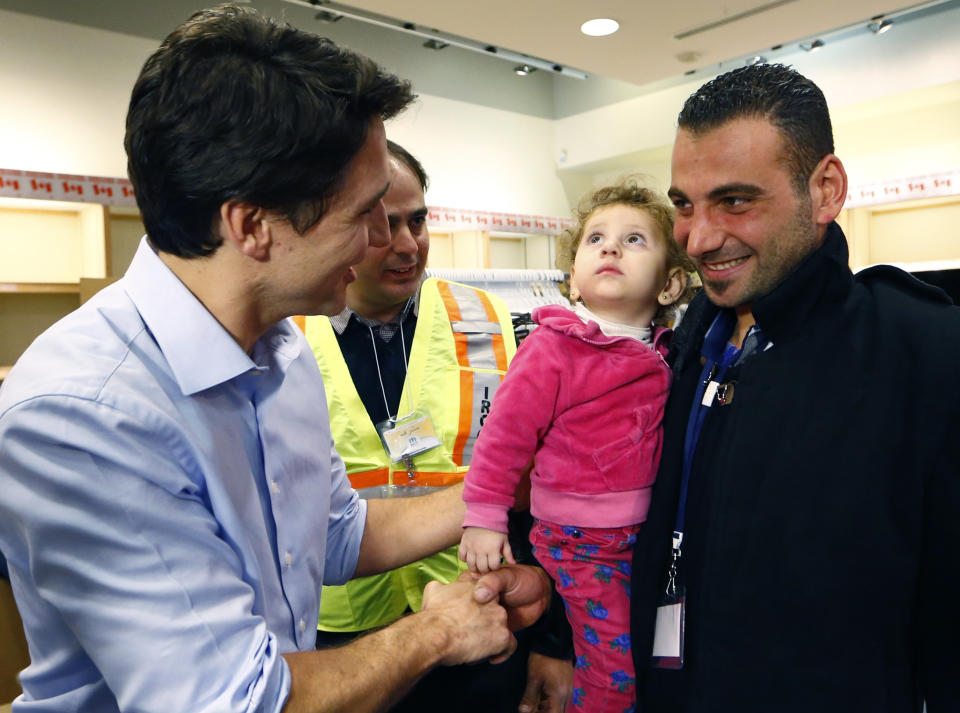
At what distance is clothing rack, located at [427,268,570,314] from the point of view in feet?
11.6

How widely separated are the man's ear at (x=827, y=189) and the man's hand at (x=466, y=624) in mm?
1060

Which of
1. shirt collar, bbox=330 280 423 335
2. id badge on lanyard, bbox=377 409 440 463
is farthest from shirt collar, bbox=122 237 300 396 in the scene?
shirt collar, bbox=330 280 423 335

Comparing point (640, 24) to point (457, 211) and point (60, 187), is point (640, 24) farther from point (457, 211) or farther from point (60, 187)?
point (60, 187)

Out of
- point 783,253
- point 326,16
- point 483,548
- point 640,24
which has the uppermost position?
point 326,16

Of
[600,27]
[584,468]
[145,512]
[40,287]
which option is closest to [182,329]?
[145,512]

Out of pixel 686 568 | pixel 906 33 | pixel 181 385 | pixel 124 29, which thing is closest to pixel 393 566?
pixel 686 568

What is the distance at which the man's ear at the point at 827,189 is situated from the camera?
1.32 meters

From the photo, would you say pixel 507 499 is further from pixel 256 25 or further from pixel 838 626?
pixel 256 25

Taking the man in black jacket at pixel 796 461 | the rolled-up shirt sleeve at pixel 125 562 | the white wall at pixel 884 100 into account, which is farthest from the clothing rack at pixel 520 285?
the rolled-up shirt sleeve at pixel 125 562

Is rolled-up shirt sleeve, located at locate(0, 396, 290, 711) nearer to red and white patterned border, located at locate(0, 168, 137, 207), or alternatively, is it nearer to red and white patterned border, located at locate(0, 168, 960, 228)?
red and white patterned border, located at locate(0, 168, 960, 228)

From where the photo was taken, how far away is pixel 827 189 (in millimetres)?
1333

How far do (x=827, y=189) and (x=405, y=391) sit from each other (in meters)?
1.26

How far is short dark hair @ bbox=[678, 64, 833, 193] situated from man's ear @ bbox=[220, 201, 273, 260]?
85 cm

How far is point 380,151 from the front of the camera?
1.31 m
